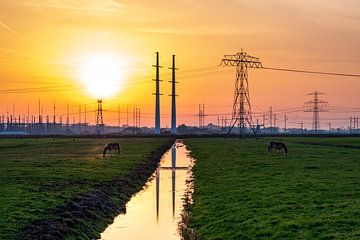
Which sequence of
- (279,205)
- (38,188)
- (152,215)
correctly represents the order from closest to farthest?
(279,205), (152,215), (38,188)

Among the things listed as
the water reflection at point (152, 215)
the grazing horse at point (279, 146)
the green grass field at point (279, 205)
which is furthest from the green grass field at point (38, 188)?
the grazing horse at point (279, 146)

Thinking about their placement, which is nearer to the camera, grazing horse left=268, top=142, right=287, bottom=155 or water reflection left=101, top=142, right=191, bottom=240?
water reflection left=101, top=142, right=191, bottom=240

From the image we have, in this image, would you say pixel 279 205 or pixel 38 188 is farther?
pixel 38 188

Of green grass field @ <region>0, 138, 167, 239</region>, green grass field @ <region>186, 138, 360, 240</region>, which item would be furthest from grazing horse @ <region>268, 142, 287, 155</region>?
green grass field @ <region>186, 138, 360, 240</region>

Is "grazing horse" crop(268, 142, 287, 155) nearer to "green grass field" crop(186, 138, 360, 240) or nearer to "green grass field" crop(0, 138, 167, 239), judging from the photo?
"green grass field" crop(0, 138, 167, 239)

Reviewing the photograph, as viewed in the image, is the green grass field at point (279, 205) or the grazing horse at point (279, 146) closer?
the green grass field at point (279, 205)

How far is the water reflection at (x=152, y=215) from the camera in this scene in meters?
23.8

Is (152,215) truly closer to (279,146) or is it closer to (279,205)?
(279,205)

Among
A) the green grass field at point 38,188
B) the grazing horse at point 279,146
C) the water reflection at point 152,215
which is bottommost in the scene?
the water reflection at point 152,215

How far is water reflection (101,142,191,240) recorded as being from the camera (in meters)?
23.8

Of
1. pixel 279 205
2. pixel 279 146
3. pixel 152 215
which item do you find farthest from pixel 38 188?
pixel 279 146

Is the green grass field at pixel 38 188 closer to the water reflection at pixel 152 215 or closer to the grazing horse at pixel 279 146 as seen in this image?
the water reflection at pixel 152 215

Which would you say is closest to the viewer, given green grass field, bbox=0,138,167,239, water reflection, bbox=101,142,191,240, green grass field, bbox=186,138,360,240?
green grass field, bbox=186,138,360,240

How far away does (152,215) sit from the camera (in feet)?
93.2
